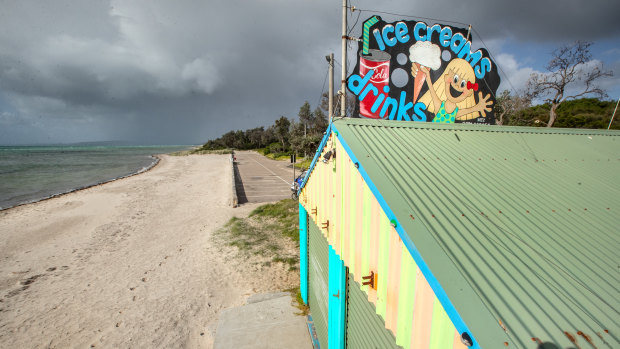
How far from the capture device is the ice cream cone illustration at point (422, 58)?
579 cm

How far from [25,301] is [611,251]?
50.4 ft

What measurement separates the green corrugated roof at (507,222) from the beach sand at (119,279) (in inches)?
294

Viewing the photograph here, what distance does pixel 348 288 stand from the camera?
4578 mm

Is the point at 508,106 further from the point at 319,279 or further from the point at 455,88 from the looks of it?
the point at 319,279

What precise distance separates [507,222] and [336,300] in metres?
3.36

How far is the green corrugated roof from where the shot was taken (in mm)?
1771

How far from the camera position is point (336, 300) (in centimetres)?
496

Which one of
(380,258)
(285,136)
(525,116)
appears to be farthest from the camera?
(285,136)

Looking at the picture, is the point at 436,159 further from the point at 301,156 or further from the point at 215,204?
the point at 301,156

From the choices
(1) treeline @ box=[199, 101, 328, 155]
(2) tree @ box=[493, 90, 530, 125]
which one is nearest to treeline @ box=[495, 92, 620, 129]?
(2) tree @ box=[493, 90, 530, 125]

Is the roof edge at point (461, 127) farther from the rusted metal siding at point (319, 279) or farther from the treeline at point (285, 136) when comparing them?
the treeline at point (285, 136)

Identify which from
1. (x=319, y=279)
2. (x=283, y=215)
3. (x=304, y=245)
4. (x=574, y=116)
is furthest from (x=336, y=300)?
(x=574, y=116)

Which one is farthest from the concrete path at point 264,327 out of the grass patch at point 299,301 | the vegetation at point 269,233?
the vegetation at point 269,233

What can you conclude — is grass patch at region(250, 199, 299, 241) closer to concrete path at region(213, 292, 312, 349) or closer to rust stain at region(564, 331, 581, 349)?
concrete path at region(213, 292, 312, 349)
